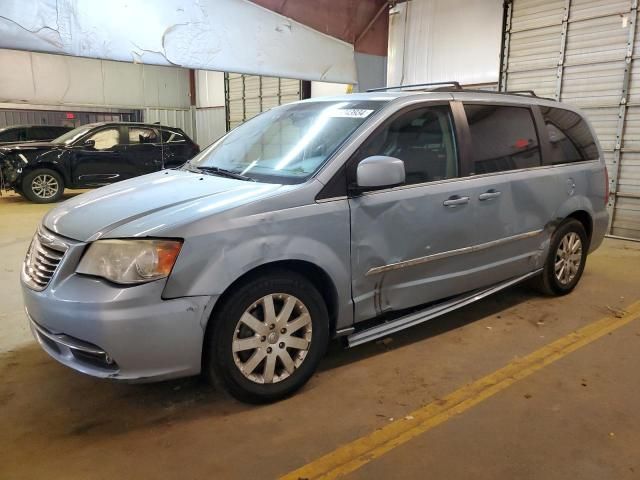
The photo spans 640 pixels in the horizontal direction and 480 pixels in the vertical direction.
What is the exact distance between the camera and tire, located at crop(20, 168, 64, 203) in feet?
31.1

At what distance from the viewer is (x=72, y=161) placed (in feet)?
31.7

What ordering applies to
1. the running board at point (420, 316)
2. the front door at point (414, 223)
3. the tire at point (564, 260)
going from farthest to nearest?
1. the tire at point (564, 260)
2. the running board at point (420, 316)
3. the front door at point (414, 223)

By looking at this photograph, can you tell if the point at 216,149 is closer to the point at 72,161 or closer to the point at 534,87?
the point at 534,87

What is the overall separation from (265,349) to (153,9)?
17.3 ft

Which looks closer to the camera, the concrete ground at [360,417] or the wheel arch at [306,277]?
the concrete ground at [360,417]

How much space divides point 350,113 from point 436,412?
1.74 m

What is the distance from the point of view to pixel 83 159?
970cm

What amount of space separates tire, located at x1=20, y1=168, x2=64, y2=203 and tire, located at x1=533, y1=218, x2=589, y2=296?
29.2ft

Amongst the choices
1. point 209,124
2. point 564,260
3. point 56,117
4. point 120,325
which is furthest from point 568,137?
point 56,117

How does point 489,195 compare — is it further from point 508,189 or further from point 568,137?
point 568,137

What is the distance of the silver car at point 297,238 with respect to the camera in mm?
2207

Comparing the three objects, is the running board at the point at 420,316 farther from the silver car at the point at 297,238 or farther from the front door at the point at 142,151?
the front door at the point at 142,151

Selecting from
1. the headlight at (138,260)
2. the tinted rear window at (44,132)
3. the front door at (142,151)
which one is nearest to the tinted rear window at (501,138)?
the headlight at (138,260)

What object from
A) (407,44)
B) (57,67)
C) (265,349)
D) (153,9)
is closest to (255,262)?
(265,349)
